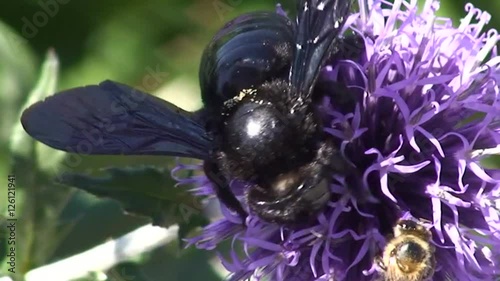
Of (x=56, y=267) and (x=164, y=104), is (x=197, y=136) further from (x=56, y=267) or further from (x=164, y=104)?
(x=56, y=267)

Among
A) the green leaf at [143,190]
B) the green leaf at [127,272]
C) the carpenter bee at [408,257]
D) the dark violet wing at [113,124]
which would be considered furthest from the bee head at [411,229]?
the green leaf at [127,272]

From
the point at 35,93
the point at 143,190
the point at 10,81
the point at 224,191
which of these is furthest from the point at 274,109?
the point at 10,81

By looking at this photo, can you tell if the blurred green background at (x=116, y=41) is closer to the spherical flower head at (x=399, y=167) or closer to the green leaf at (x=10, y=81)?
the green leaf at (x=10, y=81)

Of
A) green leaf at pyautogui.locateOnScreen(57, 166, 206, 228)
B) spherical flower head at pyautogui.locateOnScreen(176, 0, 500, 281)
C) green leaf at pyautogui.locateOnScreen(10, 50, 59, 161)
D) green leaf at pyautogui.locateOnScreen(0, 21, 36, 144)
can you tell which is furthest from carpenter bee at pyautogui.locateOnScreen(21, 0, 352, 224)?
green leaf at pyautogui.locateOnScreen(0, 21, 36, 144)

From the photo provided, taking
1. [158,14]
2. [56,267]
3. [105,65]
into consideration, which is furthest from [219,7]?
[56,267]

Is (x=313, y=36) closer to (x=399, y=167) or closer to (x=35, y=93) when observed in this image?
(x=399, y=167)

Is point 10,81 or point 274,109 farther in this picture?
point 10,81
